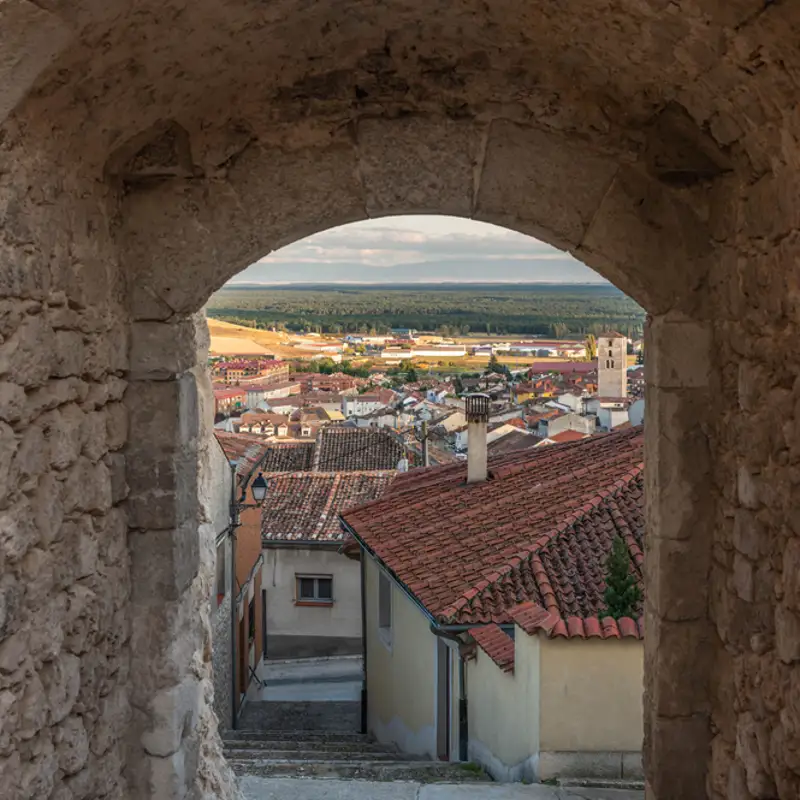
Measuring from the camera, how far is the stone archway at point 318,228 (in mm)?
2359

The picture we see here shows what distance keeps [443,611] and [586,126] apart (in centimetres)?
398

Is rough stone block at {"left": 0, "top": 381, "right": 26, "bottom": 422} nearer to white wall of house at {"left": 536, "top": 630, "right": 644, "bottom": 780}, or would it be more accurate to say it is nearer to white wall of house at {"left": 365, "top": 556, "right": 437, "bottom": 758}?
white wall of house at {"left": 536, "top": 630, "right": 644, "bottom": 780}

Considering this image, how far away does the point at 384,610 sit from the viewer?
895 cm

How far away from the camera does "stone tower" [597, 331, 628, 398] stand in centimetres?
3017

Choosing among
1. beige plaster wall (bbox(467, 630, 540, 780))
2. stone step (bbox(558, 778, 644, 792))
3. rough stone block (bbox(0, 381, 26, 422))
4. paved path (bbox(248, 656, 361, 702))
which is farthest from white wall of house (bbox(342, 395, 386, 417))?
rough stone block (bbox(0, 381, 26, 422))

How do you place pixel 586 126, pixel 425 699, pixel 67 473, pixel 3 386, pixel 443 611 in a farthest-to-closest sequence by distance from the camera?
pixel 425 699, pixel 443 611, pixel 586 126, pixel 67 473, pixel 3 386

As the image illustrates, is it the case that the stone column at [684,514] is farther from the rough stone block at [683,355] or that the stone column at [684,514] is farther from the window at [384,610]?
the window at [384,610]

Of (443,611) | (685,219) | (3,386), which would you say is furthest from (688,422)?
(443,611)

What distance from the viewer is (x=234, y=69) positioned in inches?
108

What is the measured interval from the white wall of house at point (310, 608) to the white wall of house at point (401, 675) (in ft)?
22.3

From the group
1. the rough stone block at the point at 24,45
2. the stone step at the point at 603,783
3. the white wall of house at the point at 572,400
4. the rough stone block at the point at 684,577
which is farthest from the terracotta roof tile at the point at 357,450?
the rough stone block at the point at 24,45

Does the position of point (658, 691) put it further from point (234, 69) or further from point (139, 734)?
point (234, 69)

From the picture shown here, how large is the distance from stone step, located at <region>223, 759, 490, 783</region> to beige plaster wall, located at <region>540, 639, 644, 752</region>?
0.79m

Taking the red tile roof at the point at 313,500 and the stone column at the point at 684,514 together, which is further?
the red tile roof at the point at 313,500
